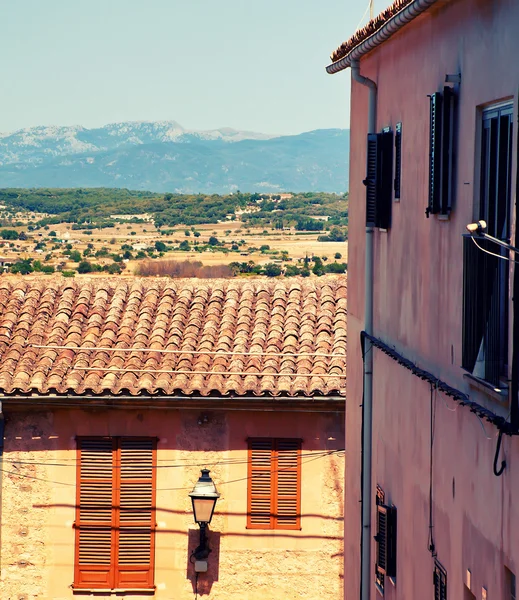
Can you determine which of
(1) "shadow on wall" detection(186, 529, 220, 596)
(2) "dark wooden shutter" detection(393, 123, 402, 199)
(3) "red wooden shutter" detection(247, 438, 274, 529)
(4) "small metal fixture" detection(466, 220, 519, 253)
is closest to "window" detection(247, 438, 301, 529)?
(3) "red wooden shutter" detection(247, 438, 274, 529)

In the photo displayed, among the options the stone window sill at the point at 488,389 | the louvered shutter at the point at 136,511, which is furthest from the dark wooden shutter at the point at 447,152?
the louvered shutter at the point at 136,511

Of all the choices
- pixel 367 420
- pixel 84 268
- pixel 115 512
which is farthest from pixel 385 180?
pixel 84 268

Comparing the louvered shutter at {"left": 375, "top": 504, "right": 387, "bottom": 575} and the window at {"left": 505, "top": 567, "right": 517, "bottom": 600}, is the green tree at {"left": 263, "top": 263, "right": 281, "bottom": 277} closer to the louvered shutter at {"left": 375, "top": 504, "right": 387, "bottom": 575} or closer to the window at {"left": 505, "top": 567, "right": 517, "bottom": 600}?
the louvered shutter at {"left": 375, "top": 504, "right": 387, "bottom": 575}

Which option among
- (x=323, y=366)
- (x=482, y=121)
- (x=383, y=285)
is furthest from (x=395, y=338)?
(x=323, y=366)

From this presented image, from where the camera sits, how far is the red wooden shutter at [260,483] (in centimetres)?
1427

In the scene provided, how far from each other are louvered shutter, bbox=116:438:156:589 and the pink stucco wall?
11.8 feet

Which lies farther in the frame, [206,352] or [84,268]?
[84,268]

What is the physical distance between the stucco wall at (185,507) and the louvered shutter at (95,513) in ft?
0.37

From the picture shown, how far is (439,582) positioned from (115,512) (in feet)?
23.4

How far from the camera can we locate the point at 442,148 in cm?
752

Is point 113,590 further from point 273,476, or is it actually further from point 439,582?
point 439,582

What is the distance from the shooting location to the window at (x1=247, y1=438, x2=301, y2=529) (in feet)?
46.8

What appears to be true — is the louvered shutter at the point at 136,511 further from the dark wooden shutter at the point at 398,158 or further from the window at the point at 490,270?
the window at the point at 490,270

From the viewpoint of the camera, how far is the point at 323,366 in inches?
566
